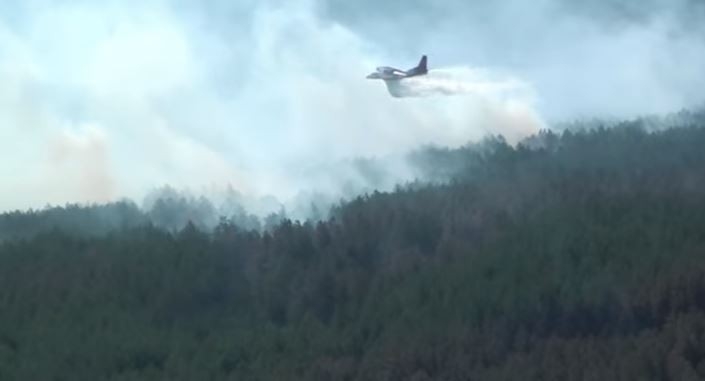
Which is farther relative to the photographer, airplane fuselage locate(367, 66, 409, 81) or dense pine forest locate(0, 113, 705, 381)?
airplane fuselage locate(367, 66, 409, 81)

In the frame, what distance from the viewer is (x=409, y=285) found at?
5038cm

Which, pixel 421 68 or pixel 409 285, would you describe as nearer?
pixel 409 285

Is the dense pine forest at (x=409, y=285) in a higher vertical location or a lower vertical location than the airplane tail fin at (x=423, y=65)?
lower

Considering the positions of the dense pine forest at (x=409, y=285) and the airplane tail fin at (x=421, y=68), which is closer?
the dense pine forest at (x=409, y=285)

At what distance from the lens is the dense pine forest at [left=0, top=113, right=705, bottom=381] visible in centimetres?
4222

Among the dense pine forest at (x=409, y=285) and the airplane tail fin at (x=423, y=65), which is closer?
the dense pine forest at (x=409, y=285)

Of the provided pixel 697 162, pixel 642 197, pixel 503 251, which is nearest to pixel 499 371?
pixel 503 251

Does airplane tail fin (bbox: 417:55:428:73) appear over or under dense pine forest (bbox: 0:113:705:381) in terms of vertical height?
over

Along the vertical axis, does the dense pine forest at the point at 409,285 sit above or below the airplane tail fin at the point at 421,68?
below

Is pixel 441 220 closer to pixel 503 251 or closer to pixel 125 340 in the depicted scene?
pixel 503 251

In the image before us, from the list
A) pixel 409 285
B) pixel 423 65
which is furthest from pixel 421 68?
pixel 409 285

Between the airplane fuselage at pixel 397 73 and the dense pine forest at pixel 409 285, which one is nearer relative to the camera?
the dense pine forest at pixel 409 285

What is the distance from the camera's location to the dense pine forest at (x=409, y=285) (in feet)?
139

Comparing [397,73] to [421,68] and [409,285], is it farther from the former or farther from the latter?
[409,285]
